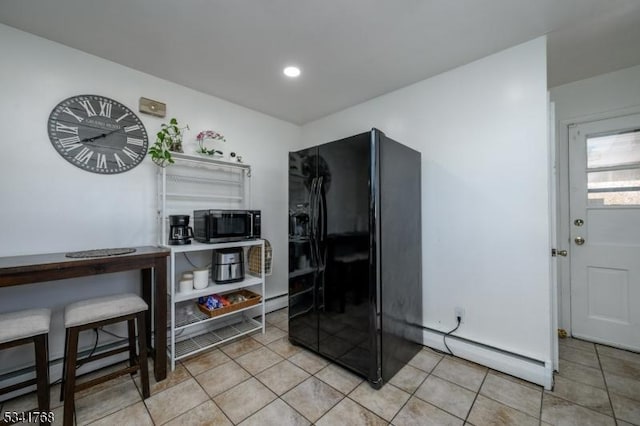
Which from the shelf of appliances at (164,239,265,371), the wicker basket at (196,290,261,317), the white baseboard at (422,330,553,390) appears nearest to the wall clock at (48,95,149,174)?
the shelf of appliances at (164,239,265,371)

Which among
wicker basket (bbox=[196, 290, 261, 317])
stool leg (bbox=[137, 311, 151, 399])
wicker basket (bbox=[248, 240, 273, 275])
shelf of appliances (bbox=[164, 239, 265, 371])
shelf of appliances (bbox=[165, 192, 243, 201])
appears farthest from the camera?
wicker basket (bbox=[248, 240, 273, 275])

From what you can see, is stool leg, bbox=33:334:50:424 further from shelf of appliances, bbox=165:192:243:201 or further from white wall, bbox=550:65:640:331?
white wall, bbox=550:65:640:331

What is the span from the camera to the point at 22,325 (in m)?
1.36

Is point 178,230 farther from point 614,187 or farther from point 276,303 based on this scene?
point 614,187

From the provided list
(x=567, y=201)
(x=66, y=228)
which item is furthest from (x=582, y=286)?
(x=66, y=228)

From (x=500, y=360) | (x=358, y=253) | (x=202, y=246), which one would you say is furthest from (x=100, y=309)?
(x=500, y=360)

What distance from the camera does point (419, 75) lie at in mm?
2324

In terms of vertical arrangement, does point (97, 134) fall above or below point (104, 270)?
above

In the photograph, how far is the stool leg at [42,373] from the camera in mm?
1373

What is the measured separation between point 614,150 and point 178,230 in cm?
388

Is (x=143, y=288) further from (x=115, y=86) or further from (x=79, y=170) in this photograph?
(x=115, y=86)

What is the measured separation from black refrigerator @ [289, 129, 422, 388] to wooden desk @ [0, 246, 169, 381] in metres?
1.01

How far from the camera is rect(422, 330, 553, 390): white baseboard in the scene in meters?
1.77

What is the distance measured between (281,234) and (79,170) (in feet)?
6.65
